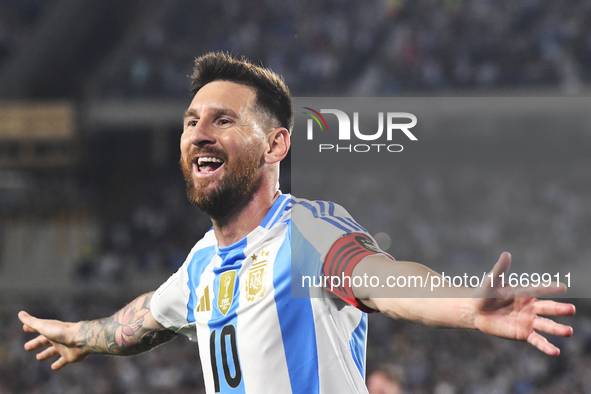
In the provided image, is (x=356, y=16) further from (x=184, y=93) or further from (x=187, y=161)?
(x=187, y=161)

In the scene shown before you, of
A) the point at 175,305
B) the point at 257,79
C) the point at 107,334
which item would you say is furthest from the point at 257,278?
the point at 107,334

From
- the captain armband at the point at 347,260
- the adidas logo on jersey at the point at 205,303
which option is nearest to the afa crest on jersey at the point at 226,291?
the adidas logo on jersey at the point at 205,303

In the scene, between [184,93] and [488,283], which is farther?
[184,93]

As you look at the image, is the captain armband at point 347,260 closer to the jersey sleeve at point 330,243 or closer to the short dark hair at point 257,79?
the jersey sleeve at point 330,243

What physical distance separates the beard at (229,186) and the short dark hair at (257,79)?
280mm

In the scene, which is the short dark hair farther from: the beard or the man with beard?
the beard

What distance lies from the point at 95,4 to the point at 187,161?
18408 mm

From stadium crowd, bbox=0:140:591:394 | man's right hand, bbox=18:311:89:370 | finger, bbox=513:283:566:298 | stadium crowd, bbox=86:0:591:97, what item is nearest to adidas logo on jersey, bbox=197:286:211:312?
man's right hand, bbox=18:311:89:370

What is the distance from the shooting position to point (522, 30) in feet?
53.4

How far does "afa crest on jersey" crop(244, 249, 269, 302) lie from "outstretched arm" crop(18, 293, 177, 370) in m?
0.91

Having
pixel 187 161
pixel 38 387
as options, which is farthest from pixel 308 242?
pixel 38 387

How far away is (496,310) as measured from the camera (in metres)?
1.72

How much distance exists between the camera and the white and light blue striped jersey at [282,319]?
239 centimetres

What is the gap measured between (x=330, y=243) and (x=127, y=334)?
1.60 meters
